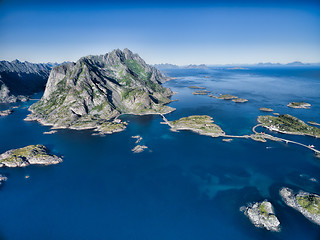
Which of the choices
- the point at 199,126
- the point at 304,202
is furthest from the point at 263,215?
the point at 199,126

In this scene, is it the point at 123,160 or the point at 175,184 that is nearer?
the point at 175,184

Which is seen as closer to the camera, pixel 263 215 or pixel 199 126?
pixel 263 215

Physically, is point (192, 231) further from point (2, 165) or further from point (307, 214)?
point (2, 165)

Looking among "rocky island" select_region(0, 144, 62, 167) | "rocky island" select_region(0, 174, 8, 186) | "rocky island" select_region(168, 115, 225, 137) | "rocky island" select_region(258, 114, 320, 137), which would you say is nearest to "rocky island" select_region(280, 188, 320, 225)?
"rocky island" select_region(168, 115, 225, 137)

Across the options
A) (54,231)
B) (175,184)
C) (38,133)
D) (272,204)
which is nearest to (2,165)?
(38,133)

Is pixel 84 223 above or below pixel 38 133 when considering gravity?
below

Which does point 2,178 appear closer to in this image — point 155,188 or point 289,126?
point 155,188

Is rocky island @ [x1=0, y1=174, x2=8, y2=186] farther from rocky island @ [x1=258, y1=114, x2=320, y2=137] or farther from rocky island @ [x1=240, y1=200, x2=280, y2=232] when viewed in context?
rocky island @ [x1=258, y1=114, x2=320, y2=137]
